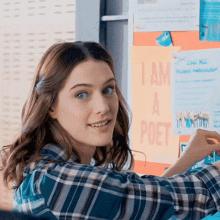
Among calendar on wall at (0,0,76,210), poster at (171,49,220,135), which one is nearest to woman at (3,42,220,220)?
poster at (171,49,220,135)

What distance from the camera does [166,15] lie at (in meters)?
1.05

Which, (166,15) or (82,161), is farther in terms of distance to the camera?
(166,15)

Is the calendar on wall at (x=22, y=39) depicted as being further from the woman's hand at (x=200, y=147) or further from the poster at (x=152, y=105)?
the woman's hand at (x=200, y=147)

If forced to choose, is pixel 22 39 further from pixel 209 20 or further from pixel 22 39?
pixel 209 20

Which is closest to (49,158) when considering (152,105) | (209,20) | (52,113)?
(52,113)

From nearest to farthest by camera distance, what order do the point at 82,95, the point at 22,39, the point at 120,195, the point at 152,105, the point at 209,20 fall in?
the point at 120,195 < the point at 82,95 < the point at 209,20 < the point at 152,105 < the point at 22,39

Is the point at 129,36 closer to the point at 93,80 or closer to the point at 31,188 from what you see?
the point at 93,80

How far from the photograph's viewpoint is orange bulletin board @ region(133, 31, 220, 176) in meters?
1.01

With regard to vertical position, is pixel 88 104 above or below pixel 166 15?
below

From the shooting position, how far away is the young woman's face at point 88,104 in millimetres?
688

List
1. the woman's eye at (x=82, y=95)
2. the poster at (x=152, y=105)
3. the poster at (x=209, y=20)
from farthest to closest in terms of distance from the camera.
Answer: the poster at (x=152, y=105) → the poster at (x=209, y=20) → the woman's eye at (x=82, y=95)

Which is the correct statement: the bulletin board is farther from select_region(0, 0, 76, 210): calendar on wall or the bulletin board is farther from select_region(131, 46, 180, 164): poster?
select_region(0, 0, 76, 210): calendar on wall

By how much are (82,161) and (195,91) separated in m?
0.43

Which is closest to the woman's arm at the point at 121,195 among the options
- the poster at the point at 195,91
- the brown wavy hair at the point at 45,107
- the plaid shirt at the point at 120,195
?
the plaid shirt at the point at 120,195
